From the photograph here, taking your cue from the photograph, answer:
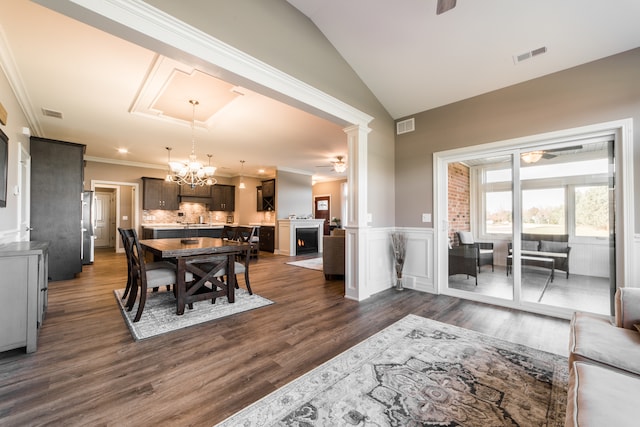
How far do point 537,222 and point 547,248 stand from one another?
13.4 inches

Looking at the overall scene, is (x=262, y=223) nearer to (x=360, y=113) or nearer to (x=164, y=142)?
(x=164, y=142)

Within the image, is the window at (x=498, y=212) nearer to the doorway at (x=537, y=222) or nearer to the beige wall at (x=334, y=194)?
the doorway at (x=537, y=222)

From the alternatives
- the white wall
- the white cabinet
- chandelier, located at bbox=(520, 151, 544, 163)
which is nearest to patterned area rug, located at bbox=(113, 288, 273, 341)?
the white cabinet

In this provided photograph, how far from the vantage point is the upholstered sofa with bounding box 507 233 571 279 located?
125 inches

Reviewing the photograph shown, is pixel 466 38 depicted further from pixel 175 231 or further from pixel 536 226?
pixel 175 231

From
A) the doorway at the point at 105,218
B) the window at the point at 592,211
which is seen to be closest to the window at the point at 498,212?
the window at the point at 592,211

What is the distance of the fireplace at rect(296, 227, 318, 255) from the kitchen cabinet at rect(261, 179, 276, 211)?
1.42 meters

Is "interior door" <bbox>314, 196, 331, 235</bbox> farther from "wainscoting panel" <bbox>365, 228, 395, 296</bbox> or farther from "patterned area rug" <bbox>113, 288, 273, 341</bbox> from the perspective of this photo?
"patterned area rug" <bbox>113, 288, 273, 341</bbox>

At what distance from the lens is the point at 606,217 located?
Answer: 9.44ft

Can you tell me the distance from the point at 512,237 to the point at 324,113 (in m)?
2.97

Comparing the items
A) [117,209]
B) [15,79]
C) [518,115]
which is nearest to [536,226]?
[518,115]

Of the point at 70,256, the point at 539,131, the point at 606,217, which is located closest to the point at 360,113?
the point at 539,131

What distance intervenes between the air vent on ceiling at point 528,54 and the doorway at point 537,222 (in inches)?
37.5

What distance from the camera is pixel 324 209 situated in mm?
11695
